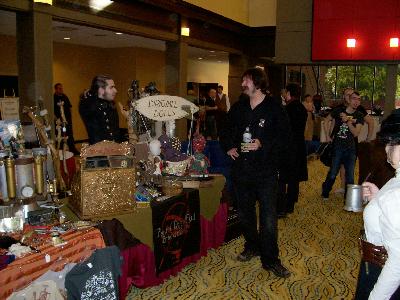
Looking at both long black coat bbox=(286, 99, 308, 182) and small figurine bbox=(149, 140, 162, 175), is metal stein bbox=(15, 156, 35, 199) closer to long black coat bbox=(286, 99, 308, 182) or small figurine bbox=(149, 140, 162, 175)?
small figurine bbox=(149, 140, 162, 175)

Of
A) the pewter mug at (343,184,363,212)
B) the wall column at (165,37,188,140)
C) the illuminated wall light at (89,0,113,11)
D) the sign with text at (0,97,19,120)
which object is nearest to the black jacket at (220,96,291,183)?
the pewter mug at (343,184,363,212)

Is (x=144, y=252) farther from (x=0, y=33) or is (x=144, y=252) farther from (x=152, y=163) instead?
(x=0, y=33)

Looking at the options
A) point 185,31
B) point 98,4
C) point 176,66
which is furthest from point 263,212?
point 185,31

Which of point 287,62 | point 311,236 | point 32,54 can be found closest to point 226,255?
point 311,236

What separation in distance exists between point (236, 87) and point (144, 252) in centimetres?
879

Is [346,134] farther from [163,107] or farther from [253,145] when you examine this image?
[163,107]

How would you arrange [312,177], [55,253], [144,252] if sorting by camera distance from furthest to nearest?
[312,177] < [144,252] < [55,253]

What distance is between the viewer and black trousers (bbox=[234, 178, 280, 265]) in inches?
118

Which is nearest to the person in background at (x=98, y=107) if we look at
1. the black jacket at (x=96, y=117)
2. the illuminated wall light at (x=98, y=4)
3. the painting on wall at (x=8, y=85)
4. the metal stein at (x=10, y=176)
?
the black jacket at (x=96, y=117)

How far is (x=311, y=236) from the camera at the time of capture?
400 centimetres

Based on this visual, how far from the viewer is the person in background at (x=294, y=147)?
4391 mm

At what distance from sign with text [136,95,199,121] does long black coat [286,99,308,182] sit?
4.55ft

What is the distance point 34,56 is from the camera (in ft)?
16.6

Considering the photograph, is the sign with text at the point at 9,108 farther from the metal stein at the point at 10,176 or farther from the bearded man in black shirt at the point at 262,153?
the metal stein at the point at 10,176
